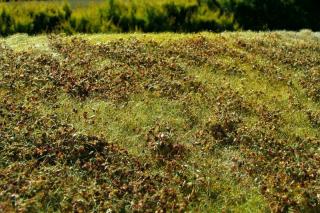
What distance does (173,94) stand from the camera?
1160cm

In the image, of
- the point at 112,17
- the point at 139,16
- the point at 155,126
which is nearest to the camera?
the point at 155,126

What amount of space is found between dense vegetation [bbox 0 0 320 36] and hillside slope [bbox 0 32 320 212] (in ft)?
7.41

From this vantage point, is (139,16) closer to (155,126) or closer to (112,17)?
(112,17)

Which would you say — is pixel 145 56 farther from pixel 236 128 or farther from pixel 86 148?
pixel 86 148

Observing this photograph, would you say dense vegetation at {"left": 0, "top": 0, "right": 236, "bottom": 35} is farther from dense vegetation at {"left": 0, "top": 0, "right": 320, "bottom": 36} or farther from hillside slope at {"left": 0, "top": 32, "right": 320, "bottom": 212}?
hillside slope at {"left": 0, "top": 32, "right": 320, "bottom": 212}

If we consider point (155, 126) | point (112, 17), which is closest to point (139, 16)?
point (112, 17)

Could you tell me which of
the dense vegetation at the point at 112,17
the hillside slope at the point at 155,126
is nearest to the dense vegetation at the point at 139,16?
the dense vegetation at the point at 112,17

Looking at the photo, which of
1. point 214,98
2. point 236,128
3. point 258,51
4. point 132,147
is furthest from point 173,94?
point 258,51

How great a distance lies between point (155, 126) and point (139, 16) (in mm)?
7963

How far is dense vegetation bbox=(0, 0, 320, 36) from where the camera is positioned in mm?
16719

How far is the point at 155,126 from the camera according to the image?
33.5ft

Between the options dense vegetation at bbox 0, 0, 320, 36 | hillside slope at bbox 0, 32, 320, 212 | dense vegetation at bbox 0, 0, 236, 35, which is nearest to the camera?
hillside slope at bbox 0, 32, 320, 212

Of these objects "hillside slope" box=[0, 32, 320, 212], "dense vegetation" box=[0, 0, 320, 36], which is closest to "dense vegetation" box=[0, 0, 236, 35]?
"dense vegetation" box=[0, 0, 320, 36]

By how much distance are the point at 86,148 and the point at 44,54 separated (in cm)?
434
